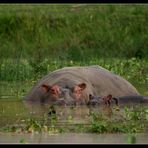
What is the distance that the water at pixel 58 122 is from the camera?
872 centimetres

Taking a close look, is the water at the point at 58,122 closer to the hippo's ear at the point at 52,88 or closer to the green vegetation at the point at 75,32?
the hippo's ear at the point at 52,88

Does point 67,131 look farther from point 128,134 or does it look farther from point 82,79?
point 82,79

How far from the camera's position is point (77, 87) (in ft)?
43.8

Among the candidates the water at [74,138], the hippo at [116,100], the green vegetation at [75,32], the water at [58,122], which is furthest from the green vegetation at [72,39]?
the water at [74,138]

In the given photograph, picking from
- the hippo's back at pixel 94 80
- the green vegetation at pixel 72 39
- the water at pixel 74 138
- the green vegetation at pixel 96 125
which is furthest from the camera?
the green vegetation at pixel 72 39

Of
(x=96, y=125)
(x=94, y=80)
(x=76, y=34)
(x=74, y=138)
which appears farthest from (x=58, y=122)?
(x=76, y=34)

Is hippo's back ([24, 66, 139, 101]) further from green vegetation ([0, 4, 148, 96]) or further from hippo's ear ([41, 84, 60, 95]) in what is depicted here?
green vegetation ([0, 4, 148, 96])

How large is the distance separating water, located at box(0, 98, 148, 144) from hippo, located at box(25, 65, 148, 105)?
0.38 meters

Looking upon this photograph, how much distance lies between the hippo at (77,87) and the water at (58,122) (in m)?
0.38

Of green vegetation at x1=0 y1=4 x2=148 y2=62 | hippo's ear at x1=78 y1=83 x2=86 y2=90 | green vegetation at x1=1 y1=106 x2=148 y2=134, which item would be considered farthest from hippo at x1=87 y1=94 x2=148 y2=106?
green vegetation at x1=0 y1=4 x2=148 y2=62

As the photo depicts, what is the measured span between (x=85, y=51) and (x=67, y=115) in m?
9.80

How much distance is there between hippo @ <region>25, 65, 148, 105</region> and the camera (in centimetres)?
1320

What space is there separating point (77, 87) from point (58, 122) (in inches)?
116

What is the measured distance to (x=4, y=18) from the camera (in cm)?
2266
